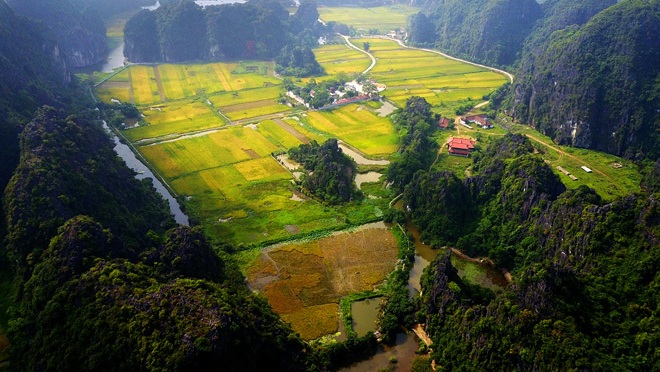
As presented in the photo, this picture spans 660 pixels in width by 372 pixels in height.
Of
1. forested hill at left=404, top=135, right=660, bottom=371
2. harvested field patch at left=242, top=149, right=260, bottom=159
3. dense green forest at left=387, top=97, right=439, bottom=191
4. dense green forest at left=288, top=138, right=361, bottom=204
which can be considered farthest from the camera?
harvested field patch at left=242, top=149, right=260, bottom=159

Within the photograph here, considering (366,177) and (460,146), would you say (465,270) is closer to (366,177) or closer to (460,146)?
(366,177)

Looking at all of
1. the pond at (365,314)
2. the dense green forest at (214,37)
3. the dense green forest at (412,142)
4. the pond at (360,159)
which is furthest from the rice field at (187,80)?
the pond at (365,314)

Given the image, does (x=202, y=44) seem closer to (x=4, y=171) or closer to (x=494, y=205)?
(x=4, y=171)

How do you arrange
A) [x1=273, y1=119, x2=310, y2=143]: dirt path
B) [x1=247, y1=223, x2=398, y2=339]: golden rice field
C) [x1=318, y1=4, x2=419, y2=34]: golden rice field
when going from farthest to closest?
Result: [x1=318, y1=4, x2=419, y2=34]: golden rice field → [x1=273, y1=119, x2=310, y2=143]: dirt path → [x1=247, y1=223, x2=398, y2=339]: golden rice field

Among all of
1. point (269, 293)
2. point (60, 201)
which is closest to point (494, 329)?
point (269, 293)

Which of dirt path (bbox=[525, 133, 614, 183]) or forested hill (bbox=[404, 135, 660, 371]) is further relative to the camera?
dirt path (bbox=[525, 133, 614, 183])

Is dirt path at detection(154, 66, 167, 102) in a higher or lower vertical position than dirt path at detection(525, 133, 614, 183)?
lower

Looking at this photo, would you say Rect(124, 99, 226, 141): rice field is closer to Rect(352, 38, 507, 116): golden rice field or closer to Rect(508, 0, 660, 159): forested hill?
Rect(352, 38, 507, 116): golden rice field

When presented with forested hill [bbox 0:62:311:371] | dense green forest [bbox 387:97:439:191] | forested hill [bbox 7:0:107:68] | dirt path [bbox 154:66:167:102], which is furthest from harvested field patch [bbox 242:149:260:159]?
forested hill [bbox 7:0:107:68]
